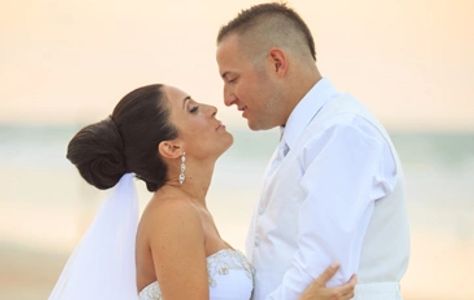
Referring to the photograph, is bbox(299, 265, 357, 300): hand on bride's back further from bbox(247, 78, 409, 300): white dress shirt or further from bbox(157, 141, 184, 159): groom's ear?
bbox(157, 141, 184, 159): groom's ear

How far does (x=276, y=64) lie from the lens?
8.37 feet

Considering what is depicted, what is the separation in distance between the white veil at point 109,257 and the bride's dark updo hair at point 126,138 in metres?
0.08

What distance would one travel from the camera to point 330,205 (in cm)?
225

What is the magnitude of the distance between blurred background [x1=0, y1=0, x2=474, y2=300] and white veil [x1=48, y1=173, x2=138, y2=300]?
5014 mm

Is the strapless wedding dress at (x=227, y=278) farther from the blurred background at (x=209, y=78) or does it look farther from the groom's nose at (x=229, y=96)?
the blurred background at (x=209, y=78)

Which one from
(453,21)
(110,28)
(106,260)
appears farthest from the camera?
(110,28)

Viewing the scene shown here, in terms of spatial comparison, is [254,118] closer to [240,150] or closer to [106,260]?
[106,260]

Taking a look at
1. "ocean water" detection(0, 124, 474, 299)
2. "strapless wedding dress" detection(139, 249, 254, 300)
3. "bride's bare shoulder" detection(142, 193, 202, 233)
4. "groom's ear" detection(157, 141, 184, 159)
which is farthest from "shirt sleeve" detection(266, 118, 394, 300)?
"ocean water" detection(0, 124, 474, 299)

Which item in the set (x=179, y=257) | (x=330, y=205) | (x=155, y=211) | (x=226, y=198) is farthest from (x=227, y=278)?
(x=226, y=198)

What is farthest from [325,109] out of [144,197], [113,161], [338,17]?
[338,17]

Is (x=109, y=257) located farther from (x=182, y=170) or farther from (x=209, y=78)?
(x=209, y=78)

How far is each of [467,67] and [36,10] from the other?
4106mm

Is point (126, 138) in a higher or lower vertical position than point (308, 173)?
higher

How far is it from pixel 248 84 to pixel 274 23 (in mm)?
176
